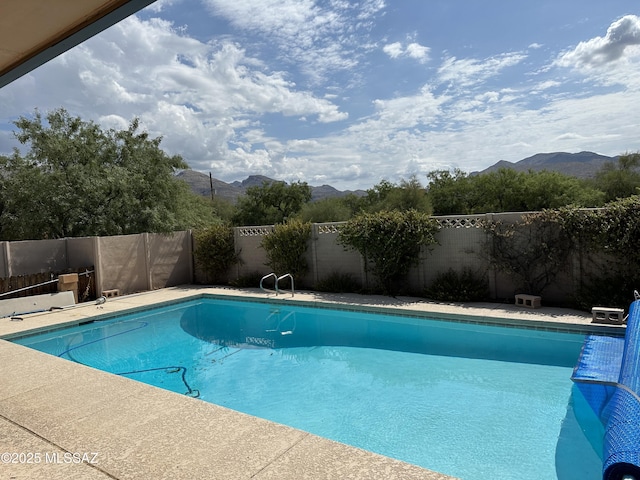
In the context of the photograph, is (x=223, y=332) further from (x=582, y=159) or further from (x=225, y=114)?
(x=582, y=159)

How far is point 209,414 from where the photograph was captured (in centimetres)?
337

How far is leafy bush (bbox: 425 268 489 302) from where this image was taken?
9281 mm

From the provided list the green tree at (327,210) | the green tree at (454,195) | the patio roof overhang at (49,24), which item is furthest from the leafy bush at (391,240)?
the green tree at (454,195)

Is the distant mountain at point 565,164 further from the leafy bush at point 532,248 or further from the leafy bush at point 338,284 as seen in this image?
the leafy bush at point 532,248

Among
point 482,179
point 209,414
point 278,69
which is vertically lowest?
point 209,414

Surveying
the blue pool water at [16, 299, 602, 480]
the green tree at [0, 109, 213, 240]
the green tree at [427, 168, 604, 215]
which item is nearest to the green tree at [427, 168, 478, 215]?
the green tree at [427, 168, 604, 215]

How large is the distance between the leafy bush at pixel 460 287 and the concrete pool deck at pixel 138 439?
6.92m

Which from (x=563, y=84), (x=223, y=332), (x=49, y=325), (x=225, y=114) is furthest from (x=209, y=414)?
(x=225, y=114)

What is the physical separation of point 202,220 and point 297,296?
1099 centimetres

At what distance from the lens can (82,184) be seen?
15.5 metres

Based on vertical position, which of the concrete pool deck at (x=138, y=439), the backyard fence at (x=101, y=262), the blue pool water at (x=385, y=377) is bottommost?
the blue pool water at (x=385, y=377)

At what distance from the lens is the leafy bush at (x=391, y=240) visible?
10001 mm

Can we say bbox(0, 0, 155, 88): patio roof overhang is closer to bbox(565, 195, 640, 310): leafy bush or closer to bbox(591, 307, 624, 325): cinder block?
bbox(591, 307, 624, 325): cinder block

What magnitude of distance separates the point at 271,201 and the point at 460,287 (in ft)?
95.0
